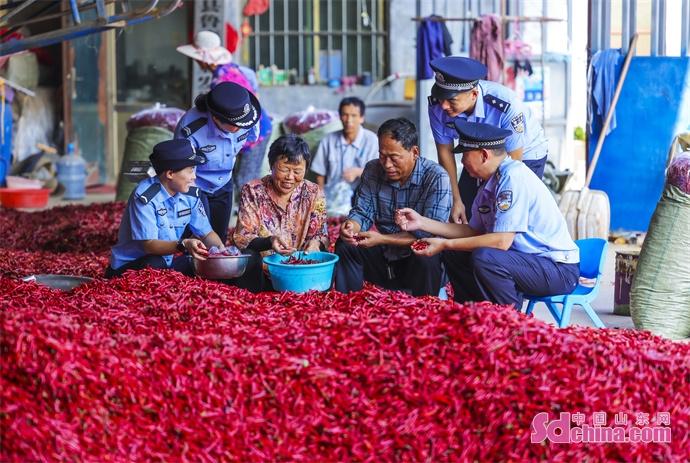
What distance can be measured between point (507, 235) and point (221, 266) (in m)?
1.33

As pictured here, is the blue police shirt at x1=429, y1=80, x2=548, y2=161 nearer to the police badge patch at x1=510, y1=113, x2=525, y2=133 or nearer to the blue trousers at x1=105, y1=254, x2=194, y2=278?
the police badge patch at x1=510, y1=113, x2=525, y2=133

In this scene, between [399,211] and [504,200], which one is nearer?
[504,200]

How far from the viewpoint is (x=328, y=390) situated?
3.11m

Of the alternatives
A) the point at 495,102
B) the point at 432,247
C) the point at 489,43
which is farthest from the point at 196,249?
the point at 489,43

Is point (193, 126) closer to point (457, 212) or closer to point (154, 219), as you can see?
point (154, 219)

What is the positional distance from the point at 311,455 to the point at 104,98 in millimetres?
10567

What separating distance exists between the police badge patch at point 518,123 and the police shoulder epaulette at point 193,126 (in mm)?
1738

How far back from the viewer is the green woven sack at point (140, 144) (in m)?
9.53

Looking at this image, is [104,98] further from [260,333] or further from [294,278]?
[260,333]

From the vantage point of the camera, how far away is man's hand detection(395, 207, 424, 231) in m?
4.61

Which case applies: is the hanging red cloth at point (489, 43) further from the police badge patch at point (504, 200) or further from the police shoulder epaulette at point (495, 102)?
the police badge patch at point (504, 200)

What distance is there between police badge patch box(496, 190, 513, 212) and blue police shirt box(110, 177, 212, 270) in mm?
1614

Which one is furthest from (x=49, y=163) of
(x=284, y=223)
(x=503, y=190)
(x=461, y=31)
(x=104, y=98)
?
(x=503, y=190)

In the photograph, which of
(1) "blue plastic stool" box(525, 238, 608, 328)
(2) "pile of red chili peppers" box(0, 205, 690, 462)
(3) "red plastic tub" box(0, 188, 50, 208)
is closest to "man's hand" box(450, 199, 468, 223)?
(1) "blue plastic stool" box(525, 238, 608, 328)
